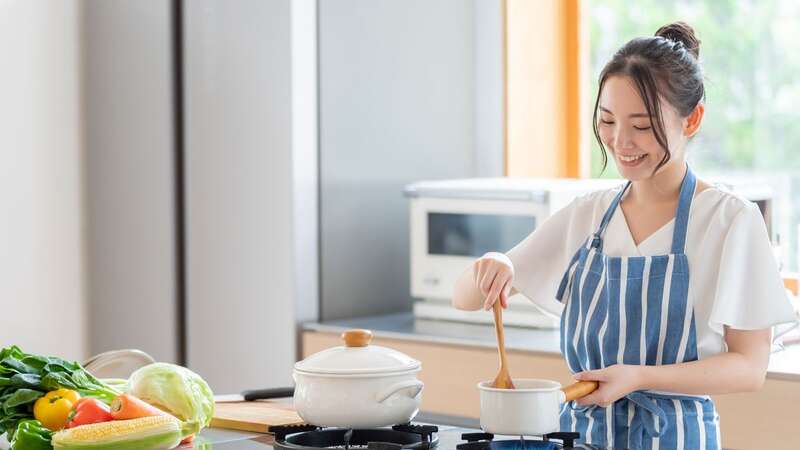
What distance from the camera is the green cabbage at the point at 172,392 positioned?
1.62 meters

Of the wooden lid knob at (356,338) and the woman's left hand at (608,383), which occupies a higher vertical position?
the wooden lid knob at (356,338)

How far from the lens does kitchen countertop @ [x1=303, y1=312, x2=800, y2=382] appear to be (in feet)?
8.31

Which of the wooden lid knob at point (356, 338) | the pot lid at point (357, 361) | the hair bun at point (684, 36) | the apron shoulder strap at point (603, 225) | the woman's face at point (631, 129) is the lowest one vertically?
the pot lid at point (357, 361)

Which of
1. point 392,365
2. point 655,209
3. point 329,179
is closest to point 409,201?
point 329,179

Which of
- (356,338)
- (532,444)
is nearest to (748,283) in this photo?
(532,444)

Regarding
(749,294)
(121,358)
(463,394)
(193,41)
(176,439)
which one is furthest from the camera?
(193,41)

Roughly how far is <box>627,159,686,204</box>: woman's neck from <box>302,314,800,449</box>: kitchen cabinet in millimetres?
609

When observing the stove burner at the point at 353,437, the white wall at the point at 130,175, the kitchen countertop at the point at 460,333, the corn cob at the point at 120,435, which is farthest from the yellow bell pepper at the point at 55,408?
the white wall at the point at 130,175

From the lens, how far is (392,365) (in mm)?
1549

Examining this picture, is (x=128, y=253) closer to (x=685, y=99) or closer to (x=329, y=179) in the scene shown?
(x=329, y=179)

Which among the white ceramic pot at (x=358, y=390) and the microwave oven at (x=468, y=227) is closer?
the white ceramic pot at (x=358, y=390)

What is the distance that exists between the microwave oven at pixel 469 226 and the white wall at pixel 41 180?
856 mm

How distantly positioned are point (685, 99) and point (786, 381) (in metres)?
0.74

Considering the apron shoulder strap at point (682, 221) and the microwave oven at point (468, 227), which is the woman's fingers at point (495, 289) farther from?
the microwave oven at point (468, 227)
